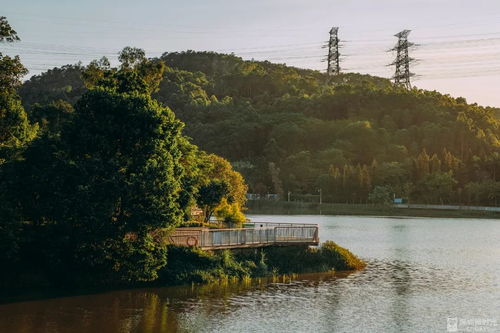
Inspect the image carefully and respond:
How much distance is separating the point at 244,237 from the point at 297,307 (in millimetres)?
10508

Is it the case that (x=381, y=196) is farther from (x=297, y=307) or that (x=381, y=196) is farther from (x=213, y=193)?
(x=297, y=307)

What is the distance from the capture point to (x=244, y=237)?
45594mm

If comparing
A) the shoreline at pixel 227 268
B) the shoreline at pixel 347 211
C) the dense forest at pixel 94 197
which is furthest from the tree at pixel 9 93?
the shoreline at pixel 347 211

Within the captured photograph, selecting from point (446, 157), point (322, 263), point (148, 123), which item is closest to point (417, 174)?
point (446, 157)

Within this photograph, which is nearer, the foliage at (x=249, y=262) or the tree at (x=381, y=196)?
the foliage at (x=249, y=262)

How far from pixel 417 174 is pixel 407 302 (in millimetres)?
149590

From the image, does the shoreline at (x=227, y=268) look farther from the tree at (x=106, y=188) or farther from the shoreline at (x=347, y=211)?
the shoreline at (x=347, y=211)

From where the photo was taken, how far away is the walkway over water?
43.1m

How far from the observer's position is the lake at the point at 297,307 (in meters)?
31.6

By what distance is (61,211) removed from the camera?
1464 inches

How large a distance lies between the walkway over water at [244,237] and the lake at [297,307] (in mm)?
3246

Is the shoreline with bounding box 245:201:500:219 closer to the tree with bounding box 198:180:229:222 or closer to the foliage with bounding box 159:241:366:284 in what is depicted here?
the tree with bounding box 198:180:229:222

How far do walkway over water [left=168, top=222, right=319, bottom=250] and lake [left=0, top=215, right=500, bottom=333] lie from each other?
3246mm

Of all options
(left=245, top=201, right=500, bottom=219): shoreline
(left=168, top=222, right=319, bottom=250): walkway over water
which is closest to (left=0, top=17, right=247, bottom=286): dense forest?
(left=168, top=222, right=319, bottom=250): walkway over water
